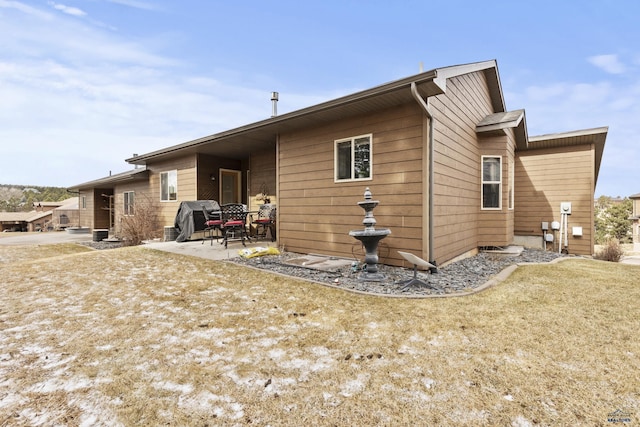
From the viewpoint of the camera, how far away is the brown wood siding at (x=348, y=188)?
5.02m

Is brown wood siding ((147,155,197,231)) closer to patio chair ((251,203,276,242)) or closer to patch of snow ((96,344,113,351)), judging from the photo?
patio chair ((251,203,276,242))

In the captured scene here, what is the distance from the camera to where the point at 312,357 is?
2.22 metres

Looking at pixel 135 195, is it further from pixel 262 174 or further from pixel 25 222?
pixel 25 222

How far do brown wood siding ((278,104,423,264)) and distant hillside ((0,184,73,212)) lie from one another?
48.6 metres

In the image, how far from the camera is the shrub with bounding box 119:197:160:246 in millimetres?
10266

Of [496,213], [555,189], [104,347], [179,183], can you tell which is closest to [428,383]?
[104,347]

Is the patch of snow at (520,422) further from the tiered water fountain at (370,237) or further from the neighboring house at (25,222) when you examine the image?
the neighboring house at (25,222)

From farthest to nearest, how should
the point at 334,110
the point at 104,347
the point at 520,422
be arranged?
the point at 334,110 → the point at 104,347 → the point at 520,422

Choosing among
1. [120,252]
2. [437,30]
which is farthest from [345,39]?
[120,252]

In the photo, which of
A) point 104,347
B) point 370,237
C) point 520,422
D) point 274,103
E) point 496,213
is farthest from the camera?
point 274,103

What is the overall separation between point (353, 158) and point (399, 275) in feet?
7.96

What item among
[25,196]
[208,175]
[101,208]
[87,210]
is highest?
[25,196]

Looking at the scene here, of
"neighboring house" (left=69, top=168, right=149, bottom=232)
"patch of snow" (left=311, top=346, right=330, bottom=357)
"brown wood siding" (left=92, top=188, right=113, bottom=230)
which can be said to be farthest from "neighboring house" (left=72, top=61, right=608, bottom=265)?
"brown wood siding" (left=92, top=188, right=113, bottom=230)

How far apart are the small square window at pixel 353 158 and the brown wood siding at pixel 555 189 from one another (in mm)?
6588
